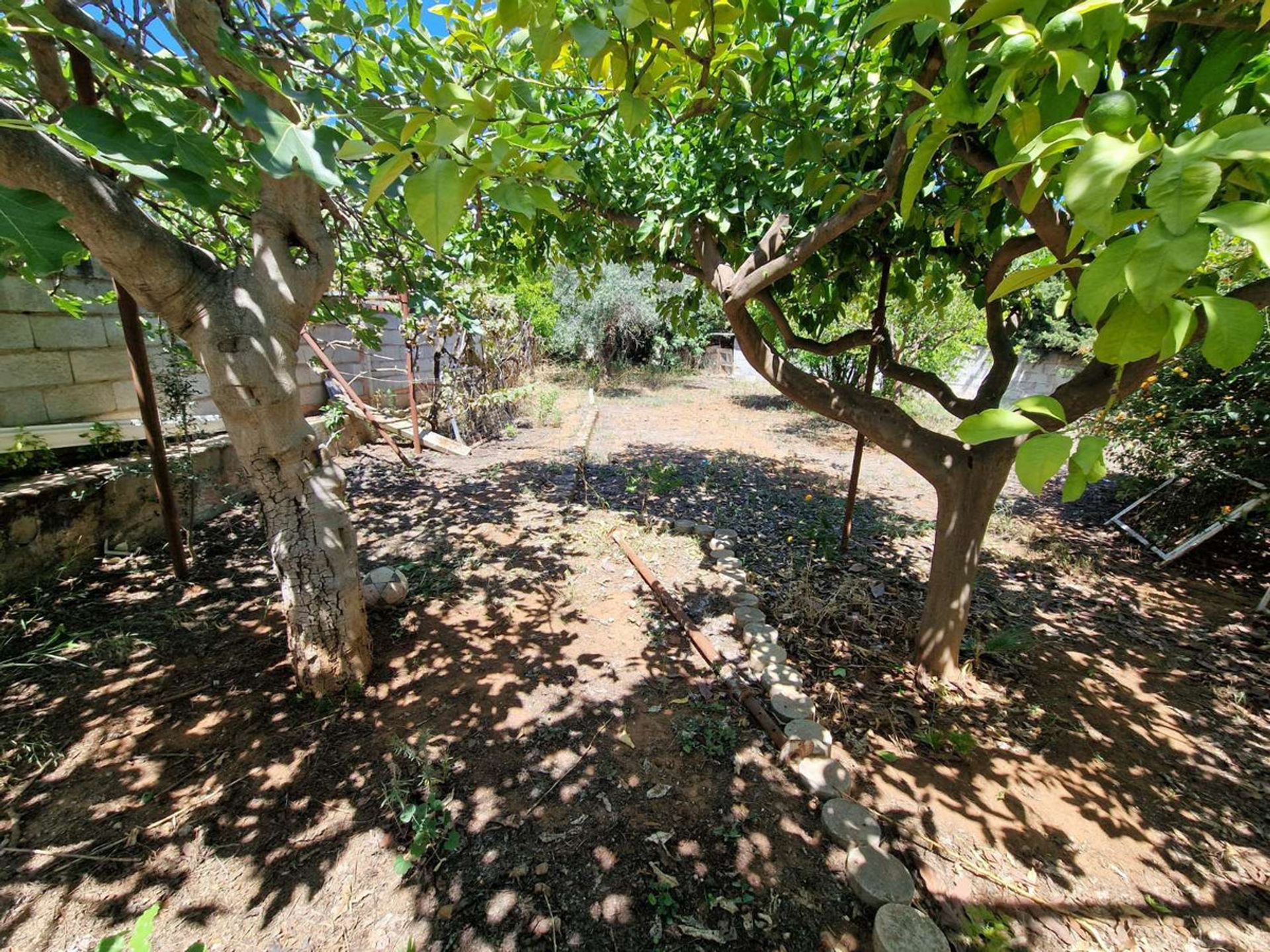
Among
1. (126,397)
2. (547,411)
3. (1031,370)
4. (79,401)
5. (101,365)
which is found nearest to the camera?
(79,401)

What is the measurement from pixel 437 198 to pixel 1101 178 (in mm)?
736

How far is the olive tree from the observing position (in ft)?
1.65

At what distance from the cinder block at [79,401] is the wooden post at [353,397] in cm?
196

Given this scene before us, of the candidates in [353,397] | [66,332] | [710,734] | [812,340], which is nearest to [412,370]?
[353,397]

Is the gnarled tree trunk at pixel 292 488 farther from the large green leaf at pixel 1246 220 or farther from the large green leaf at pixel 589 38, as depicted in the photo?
the large green leaf at pixel 1246 220

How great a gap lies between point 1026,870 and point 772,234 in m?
2.91

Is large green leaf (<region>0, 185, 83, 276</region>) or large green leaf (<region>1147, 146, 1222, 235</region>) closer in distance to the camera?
large green leaf (<region>1147, 146, 1222, 235</region>)

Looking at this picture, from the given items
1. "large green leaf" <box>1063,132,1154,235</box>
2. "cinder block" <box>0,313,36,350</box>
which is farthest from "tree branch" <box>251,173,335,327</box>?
"cinder block" <box>0,313,36,350</box>

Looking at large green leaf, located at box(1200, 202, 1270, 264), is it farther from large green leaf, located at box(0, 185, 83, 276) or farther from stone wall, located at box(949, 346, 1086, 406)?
stone wall, located at box(949, 346, 1086, 406)

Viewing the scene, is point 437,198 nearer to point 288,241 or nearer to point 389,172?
point 389,172

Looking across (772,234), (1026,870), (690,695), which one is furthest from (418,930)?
(772,234)

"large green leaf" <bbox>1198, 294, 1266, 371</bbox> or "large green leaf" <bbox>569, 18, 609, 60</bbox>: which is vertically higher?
"large green leaf" <bbox>569, 18, 609, 60</bbox>

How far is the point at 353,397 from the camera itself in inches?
257

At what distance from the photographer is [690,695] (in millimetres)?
2668
